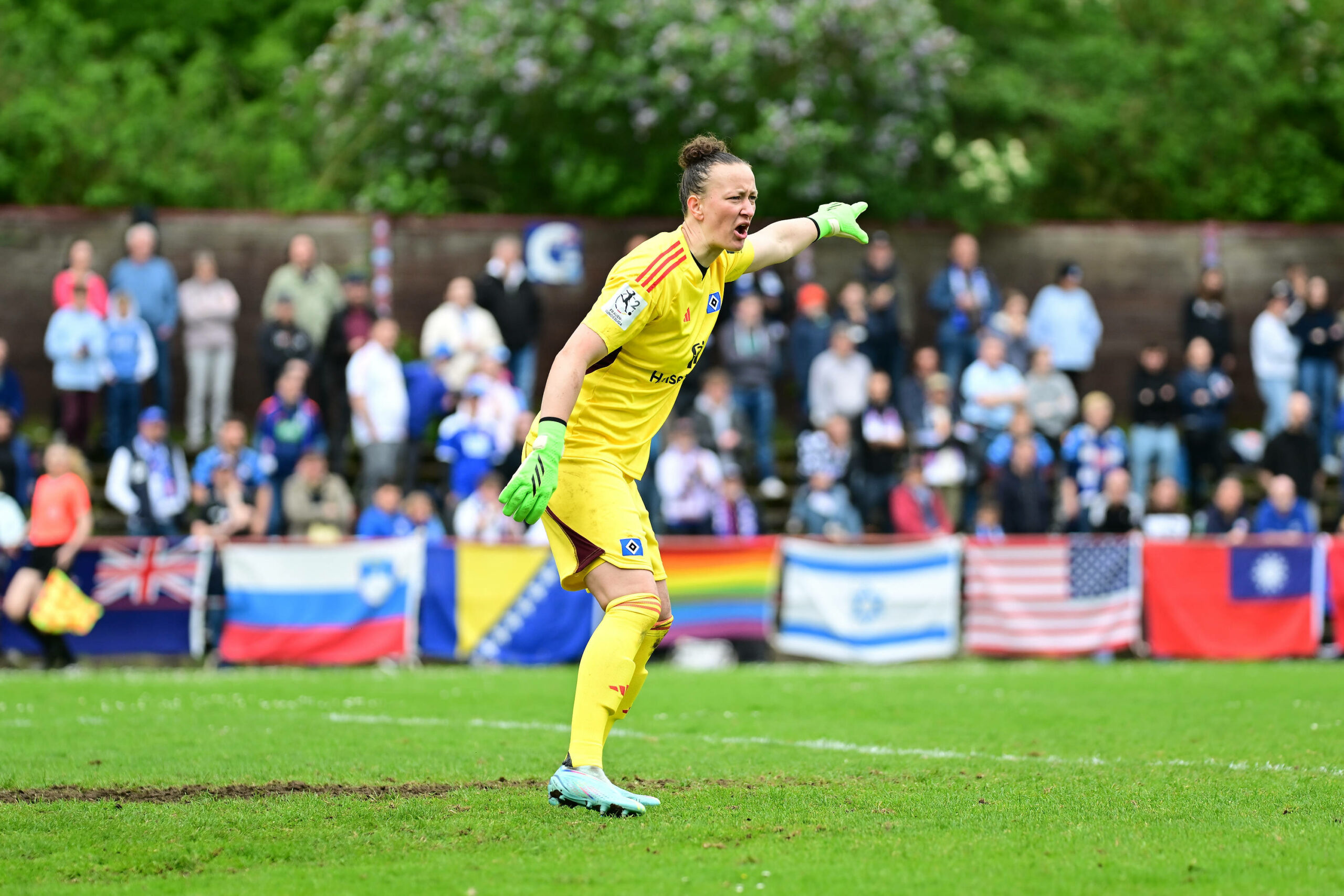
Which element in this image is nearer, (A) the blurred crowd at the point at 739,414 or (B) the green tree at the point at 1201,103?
(A) the blurred crowd at the point at 739,414

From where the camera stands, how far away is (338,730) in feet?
33.7

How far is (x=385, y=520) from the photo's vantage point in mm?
17141

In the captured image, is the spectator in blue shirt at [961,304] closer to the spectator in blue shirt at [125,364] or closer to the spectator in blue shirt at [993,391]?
the spectator in blue shirt at [993,391]

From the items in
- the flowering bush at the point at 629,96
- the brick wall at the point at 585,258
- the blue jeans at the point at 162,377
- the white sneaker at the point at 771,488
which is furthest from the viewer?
the flowering bush at the point at 629,96

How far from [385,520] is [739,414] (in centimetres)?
435

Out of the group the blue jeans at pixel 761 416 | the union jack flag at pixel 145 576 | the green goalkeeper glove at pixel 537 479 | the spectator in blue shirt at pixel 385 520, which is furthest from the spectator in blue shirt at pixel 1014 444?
the green goalkeeper glove at pixel 537 479

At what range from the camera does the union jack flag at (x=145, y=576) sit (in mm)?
16250

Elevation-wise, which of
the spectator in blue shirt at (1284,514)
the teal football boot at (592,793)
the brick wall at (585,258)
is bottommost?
the teal football boot at (592,793)

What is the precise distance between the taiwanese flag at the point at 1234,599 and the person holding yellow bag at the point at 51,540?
34.3ft

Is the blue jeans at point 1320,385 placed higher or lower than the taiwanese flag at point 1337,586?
higher

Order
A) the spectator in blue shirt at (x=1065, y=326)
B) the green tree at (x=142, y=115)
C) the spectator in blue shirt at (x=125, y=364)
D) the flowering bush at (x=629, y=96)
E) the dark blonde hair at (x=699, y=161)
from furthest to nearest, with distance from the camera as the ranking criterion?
the green tree at (x=142, y=115)
the flowering bush at (x=629, y=96)
the spectator in blue shirt at (x=1065, y=326)
the spectator in blue shirt at (x=125, y=364)
the dark blonde hair at (x=699, y=161)

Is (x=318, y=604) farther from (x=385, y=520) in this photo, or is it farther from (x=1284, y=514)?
(x=1284, y=514)

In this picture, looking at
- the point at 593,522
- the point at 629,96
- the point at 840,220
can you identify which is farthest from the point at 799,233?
the point at 629,96

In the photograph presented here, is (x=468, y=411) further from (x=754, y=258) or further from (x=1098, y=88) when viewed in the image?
(x=1098, y=88)
